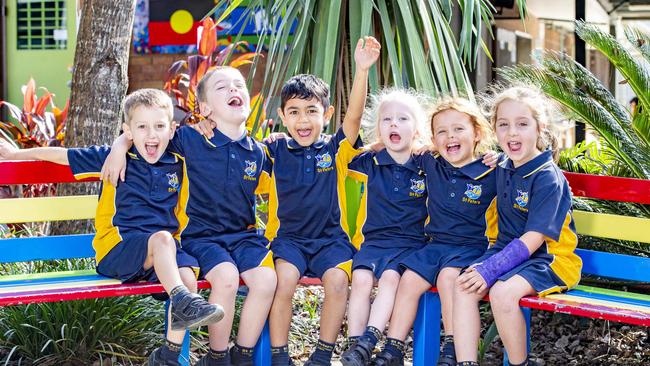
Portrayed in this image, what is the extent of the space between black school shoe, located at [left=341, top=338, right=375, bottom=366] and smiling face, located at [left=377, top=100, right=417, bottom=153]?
0.93m

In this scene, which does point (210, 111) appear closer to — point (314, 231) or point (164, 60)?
point (314, 231)

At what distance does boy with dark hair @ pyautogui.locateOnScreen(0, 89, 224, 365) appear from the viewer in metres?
4.02

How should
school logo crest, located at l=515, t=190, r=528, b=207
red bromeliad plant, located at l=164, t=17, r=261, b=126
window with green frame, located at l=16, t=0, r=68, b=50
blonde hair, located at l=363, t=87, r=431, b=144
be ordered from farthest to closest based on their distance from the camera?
1. window with green frame, located at l=16, t=0, r=68, b=50
2. red bromeliad plant, located at l=164, t=17, r=261, b=126
3. blonde hair, located at l=363, t=87, r=431, b=144
4. school logo crest, located at l=515, t=190, r=528, b=207

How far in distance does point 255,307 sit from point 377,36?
2.49 meters

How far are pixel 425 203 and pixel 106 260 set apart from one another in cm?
139

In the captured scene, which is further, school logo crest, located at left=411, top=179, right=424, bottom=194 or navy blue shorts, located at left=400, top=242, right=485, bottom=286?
school logo crest, located at left=411, top=179, right=424, bottom=194

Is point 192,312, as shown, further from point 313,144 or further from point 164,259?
point 313,144

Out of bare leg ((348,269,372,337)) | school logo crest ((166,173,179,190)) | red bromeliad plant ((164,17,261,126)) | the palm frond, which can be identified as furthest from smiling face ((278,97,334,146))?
red bromeliad plant ((164,17,261,126))

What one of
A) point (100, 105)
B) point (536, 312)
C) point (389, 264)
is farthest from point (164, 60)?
point (389, 264)

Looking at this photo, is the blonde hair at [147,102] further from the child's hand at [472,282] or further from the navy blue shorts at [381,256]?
the child's hand at [472,282]

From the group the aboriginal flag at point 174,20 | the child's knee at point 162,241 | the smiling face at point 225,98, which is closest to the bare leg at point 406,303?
the child's knee at point 162,241

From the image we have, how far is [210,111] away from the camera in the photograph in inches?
172

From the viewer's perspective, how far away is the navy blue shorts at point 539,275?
377cm

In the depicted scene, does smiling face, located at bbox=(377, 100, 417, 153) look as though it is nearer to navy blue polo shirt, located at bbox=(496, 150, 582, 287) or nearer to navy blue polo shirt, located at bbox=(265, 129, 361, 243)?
navy blue polo shirt, located at bbox=(265, 129, 361, 243)
